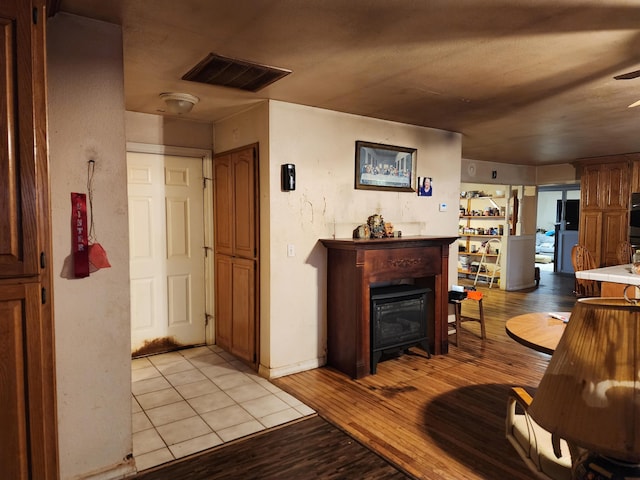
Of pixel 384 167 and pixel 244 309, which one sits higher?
pixel 384 167

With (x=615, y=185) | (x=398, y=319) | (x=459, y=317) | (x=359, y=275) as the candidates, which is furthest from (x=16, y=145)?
(x=615, y=185)

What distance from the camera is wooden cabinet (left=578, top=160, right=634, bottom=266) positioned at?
6.52 m

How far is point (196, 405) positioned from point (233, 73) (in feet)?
7.76

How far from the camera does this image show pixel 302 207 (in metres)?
3.65

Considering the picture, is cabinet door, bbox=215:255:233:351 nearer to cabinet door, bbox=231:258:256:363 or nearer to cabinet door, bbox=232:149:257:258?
cabinet door, bbox=231:258:256:363

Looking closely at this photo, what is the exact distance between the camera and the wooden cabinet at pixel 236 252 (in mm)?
3713

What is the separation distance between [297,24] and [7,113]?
4.33 ft

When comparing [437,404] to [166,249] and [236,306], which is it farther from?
[166,249]

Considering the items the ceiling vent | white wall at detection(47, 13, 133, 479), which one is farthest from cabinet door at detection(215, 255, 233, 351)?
white wall at detection(47, 13, 133, 479)

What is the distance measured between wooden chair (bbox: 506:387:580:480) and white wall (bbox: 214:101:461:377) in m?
2.07

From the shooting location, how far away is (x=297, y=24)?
6.75 feet

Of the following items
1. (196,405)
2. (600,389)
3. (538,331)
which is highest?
(600,389)

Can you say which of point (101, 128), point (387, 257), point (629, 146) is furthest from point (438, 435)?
point (629, 146)

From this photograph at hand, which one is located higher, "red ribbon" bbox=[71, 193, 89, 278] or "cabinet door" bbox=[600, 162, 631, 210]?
"cabinet door" bbox=[600, 162, 631, 210]
